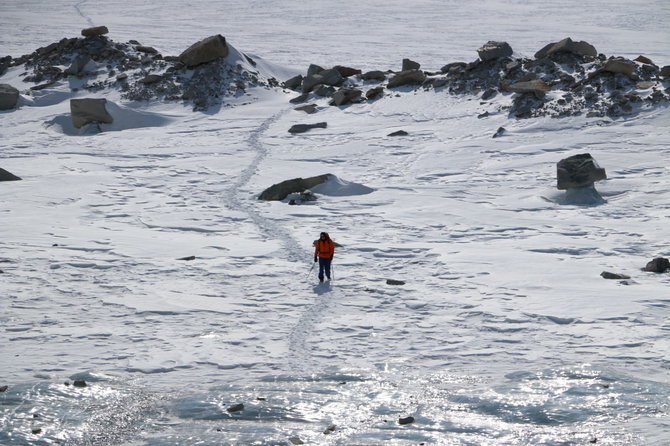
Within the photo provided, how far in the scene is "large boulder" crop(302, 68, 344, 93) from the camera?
30.6 meters

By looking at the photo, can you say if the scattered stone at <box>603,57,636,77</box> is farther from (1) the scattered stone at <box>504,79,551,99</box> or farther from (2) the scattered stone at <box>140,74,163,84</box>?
(2) the scattered stone at <box>140,74,163,84</box>

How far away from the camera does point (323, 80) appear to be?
3078 cm

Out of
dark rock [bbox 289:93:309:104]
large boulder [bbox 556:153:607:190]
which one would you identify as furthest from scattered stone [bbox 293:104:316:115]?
large boulder [bbox 556:153:607:190]

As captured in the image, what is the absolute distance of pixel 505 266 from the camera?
1361 cm

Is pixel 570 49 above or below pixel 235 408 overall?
above

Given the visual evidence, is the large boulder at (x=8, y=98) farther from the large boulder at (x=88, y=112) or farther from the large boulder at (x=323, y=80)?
the large boulder at (x=323, y=80)

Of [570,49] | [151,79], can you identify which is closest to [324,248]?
[570,49]

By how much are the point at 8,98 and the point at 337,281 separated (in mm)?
21361

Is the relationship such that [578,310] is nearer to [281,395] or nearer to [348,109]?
[281,395]

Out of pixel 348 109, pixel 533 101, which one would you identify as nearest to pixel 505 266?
pixel 533 101

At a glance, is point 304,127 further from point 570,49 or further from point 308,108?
point 570,49

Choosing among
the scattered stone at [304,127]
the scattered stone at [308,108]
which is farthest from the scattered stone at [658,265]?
the scattered stone at [308,108]

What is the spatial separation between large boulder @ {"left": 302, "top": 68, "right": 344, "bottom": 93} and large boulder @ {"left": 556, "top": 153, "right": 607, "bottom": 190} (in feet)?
45.5

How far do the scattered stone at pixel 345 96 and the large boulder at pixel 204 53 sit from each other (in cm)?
542
